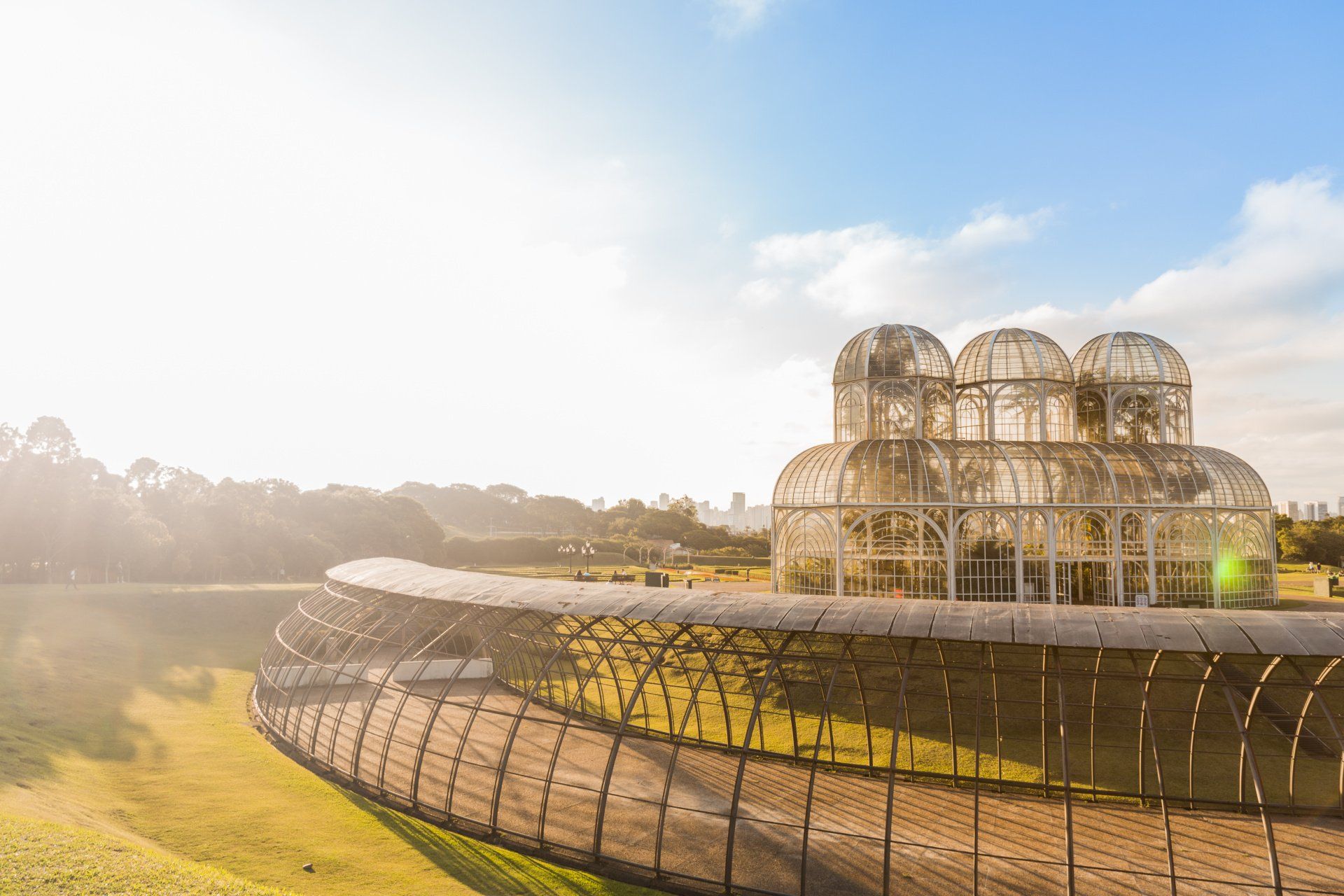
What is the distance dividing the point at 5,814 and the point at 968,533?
113 ft

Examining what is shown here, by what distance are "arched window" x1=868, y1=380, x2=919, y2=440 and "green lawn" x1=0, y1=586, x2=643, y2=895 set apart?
98.6ft

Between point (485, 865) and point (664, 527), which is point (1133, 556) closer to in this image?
point (485, 865)

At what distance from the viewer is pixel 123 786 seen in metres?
20.3

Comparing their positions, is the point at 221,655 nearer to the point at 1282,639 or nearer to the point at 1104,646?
the point at 1104,646

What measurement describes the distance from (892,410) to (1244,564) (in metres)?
18.6

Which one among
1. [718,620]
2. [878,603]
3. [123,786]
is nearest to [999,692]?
[878,603]

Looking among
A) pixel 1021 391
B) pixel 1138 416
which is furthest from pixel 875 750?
pixel 1138 416

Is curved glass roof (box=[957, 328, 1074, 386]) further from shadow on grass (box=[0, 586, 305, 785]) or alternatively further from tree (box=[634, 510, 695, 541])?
tree (box=[634, 510, 695, 541])

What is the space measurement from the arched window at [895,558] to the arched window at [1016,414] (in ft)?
31.1

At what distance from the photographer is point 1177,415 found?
140ft

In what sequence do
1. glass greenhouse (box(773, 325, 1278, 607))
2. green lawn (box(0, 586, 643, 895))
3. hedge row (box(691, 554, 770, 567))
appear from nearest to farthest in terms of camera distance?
green lawn (box(0, 586, 643, 895)), glass greenhouse (box(773, 325, 1278, 607)), hedge row (box(691, 554, 770, 567))

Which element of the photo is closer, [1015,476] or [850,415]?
[1015,476]

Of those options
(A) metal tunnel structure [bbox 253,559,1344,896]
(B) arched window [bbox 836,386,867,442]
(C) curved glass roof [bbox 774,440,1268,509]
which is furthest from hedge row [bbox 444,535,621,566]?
(A) metal tunnel structure [bbox 253,559,1344,896]

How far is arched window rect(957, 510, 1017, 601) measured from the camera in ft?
118
